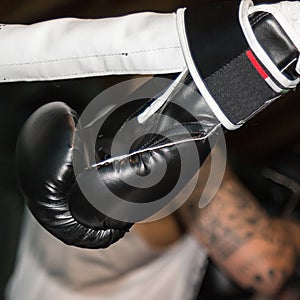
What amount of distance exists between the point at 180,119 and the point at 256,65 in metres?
0.09

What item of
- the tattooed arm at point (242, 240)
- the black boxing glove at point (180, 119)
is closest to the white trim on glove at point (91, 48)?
the black boxing glove at point (180, 119)

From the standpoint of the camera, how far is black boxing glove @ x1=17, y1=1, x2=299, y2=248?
55 cm

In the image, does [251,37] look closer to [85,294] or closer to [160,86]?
[160,86]

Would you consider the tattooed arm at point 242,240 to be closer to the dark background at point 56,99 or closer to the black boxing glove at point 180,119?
the dark background at point 56,99

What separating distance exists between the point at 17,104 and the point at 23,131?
0.69 meters

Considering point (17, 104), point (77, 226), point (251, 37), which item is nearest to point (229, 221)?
point (17, 104)

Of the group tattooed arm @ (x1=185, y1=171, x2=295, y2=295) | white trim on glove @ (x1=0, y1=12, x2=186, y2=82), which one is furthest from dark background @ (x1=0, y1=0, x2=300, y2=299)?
tattooed arm @ (x1=185, y1=171, x2=295, y2=295)

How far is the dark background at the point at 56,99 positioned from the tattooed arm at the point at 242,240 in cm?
21

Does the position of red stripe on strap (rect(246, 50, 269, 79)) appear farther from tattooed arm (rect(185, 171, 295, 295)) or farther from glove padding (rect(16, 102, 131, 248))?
tattooed arm (rect(185, 171, 295, 295))

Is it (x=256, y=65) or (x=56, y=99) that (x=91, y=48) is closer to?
(x=256, y=65)

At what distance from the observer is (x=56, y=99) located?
100 cm

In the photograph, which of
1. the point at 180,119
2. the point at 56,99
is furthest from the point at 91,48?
the point at 56,99

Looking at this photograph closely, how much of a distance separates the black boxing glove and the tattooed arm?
2.11ft

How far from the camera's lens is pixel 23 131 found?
0.69 m
